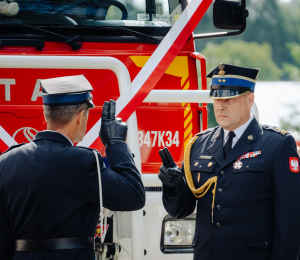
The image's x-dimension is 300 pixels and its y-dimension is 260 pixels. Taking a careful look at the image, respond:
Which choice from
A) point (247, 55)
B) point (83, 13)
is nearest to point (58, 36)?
point (83, 13)

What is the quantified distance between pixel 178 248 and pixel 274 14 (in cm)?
6011

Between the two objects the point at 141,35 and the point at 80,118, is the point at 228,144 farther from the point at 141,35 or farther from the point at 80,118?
the point at 141,35

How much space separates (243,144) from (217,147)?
A: 151mm

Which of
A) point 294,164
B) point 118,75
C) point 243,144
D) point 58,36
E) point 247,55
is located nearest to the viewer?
point 294,164

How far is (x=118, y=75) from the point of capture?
2.84m

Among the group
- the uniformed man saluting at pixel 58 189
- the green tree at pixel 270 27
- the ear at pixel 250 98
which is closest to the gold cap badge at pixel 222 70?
the ear at pixel 250 98

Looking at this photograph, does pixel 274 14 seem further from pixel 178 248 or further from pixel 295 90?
pixel 178 248

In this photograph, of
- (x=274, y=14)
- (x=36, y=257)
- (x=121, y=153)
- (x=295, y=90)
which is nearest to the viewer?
(x=36, y=257)

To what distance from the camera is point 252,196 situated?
2.40m

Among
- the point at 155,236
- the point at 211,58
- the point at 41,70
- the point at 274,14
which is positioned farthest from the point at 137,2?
the point at 274,14

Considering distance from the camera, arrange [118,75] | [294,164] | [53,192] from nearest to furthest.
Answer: [53,192]
[294,164]
[118,75]

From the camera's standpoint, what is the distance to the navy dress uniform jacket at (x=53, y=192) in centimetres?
202

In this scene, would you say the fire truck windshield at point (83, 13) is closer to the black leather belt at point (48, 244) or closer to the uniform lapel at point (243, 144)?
the uniform lapel at point (243, 144)

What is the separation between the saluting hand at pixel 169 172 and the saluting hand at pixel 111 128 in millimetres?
317
